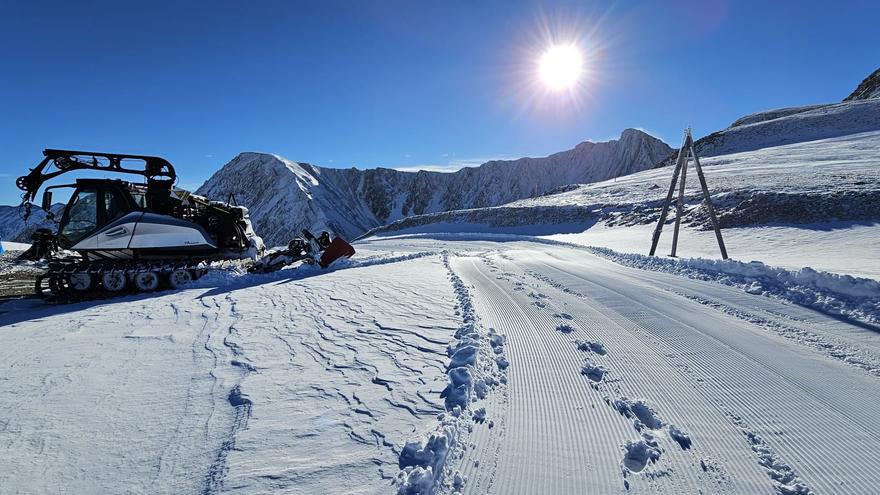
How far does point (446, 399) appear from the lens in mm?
4078

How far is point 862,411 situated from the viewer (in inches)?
147

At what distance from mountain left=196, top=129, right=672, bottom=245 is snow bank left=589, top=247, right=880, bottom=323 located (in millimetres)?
107934

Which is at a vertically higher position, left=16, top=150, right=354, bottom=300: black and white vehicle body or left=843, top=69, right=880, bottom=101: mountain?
left=843, top=69, right=880, bottom=101: mountain

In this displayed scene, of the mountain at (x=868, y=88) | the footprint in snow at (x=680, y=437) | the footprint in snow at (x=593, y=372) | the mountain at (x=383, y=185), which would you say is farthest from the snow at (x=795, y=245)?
the mountain at (x=383, y=185)

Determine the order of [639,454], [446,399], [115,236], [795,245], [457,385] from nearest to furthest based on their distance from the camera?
1. [639,454]
2. [446,399]
3. [457,385]
4. [115,236]
5. [795,245]

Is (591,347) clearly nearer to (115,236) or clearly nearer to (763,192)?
(115,236)

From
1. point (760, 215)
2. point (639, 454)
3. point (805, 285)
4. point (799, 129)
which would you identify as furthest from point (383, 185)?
point (639, 454)

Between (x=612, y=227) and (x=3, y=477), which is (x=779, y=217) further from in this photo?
(x=3, y=477)

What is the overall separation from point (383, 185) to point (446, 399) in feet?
570

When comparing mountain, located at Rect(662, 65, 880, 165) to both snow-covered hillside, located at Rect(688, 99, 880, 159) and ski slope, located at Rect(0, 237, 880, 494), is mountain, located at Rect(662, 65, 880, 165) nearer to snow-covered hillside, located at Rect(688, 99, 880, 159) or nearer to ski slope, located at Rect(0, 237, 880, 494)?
snow-covered hillside, located at Rect(688, 99, 880, 159)

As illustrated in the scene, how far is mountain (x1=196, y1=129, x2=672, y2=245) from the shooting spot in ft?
392

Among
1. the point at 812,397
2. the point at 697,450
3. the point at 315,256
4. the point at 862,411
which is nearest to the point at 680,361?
the point at 812,397

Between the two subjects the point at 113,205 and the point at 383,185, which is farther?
the point at 383,185

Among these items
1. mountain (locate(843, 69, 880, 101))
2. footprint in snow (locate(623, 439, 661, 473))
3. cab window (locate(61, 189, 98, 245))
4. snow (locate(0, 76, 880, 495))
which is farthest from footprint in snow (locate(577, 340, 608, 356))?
mountain (locate(843, 69, 880, 101))
